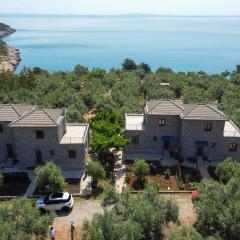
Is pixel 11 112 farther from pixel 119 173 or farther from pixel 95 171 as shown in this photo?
pixel 119 173

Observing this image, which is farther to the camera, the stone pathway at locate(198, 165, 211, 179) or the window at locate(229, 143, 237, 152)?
the window at locate(229, 143, 237, 152)

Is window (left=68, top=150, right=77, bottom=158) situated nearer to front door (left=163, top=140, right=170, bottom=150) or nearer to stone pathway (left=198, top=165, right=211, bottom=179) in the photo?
front door (left=163, top=140, right=170, bottom=150)

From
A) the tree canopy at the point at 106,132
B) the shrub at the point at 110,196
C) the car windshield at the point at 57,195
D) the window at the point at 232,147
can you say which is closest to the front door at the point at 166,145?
the tree canopy at the point at 106,132

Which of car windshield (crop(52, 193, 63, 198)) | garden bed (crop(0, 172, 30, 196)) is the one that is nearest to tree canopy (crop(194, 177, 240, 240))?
car windshield (crop(52, 193, 63, 198))

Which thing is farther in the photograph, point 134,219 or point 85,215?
point 85,215

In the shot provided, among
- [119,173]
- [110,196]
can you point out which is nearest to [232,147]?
[119,173]

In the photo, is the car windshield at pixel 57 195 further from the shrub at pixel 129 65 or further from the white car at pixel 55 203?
the shrub at pixel 129 65
